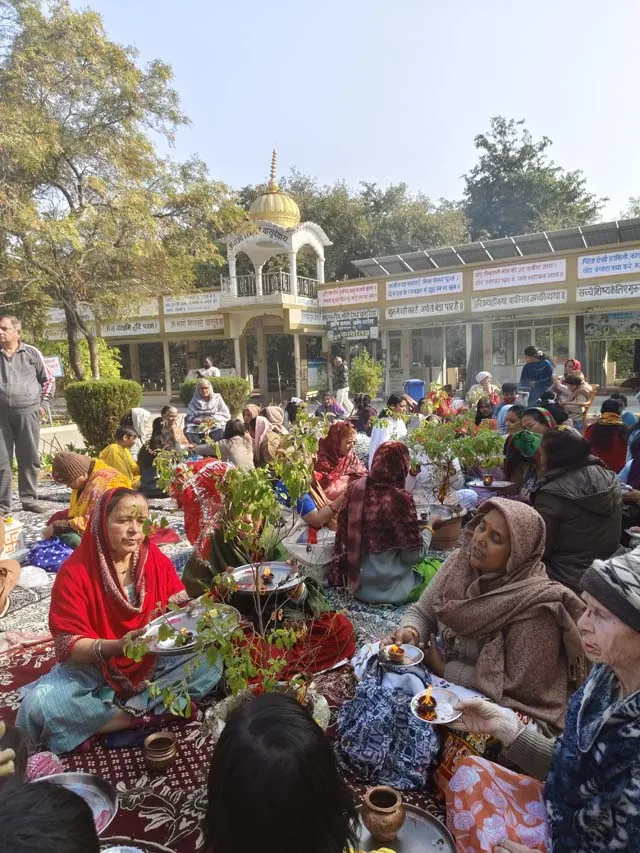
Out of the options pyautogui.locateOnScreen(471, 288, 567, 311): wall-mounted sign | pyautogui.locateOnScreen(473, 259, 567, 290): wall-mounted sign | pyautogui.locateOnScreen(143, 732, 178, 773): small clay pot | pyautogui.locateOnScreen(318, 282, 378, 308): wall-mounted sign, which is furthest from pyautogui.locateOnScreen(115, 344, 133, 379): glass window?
pyautogui.locateOnScreen(143, 732, 178, 773): small clay pot

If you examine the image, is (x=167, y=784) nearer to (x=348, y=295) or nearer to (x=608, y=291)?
(x=608, y=291)

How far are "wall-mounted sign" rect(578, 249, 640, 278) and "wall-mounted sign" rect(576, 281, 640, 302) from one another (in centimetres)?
26

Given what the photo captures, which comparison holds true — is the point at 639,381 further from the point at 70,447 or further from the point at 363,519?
the point at 70,447

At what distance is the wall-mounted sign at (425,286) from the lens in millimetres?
15914

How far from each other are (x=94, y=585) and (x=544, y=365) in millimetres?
6984

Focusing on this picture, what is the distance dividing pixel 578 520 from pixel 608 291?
40.7 feet

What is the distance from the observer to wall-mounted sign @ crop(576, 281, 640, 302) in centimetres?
1364

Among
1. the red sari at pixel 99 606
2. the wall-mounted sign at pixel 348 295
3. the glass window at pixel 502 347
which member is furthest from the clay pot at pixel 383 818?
the wall-mounted sign at pixel 348 295

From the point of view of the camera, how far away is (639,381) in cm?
763

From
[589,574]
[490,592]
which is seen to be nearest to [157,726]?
[490,592]

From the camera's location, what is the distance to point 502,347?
16625 mm

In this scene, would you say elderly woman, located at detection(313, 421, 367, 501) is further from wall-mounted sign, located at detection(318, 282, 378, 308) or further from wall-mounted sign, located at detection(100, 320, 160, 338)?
wall-mounted sign, located at detection(100, 320, 160, 338)

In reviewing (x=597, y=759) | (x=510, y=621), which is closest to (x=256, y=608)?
(x=510, y=621)

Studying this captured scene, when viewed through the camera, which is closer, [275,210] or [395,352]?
[275,210]
